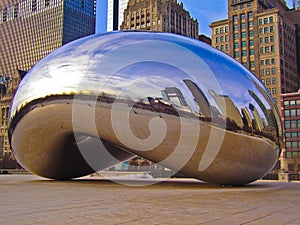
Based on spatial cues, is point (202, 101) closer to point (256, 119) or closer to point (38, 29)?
point (256, 119)

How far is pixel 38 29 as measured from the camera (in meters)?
162

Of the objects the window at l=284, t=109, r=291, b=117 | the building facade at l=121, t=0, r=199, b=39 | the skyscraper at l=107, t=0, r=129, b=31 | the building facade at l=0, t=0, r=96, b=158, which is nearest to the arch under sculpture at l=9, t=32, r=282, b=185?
the window at l=284, t=109, r=291, b=117

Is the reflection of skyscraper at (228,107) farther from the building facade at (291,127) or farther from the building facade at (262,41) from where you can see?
the building facade at (262,41)

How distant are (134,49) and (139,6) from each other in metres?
122

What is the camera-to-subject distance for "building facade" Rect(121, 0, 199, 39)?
4904 inches

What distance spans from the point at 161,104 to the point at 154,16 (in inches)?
4620

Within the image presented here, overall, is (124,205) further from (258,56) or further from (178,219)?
(258,56)

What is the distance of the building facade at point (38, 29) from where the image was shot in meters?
156

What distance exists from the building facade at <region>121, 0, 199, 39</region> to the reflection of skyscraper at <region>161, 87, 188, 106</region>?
113451 mm

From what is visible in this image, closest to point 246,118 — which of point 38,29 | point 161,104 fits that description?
point 161,104

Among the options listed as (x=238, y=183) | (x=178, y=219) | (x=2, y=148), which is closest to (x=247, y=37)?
(x=2, y=148)

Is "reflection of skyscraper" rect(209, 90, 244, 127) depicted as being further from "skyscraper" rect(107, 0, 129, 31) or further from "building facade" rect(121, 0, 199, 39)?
"skyscraper" rect(107, 0, 129, 31)

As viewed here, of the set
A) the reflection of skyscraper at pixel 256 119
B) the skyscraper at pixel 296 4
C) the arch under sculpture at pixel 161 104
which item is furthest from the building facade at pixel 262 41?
the reflection of skyscraper at pixel 256 119

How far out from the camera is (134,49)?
11.9m
